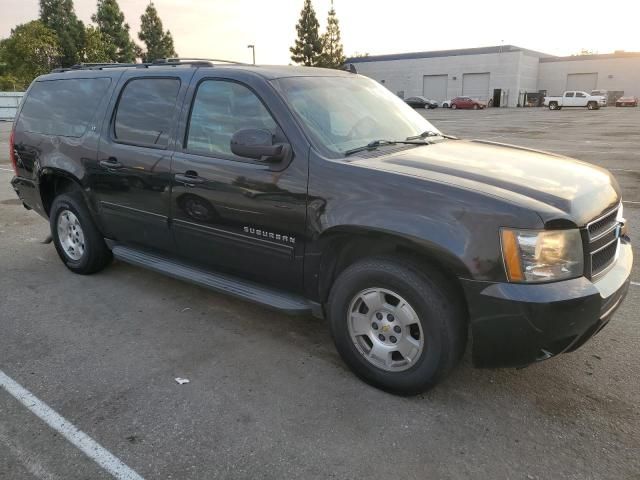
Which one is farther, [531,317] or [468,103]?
[468,103]

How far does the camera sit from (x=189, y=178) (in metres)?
3.72

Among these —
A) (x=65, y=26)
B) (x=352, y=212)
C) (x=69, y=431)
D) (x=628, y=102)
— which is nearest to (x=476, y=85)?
(x=628, y=102)

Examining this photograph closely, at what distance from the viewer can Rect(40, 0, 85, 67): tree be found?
5266 centimetres

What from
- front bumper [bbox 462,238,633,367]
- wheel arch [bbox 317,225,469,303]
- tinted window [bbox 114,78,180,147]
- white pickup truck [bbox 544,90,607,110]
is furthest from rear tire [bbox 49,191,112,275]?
white pickup truck [bbox 544,90,607,110]

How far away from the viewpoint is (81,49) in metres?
54.2

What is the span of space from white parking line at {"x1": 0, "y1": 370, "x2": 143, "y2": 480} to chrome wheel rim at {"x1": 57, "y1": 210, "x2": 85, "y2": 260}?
189 cm

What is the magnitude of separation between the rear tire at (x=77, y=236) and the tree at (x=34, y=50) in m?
51.4

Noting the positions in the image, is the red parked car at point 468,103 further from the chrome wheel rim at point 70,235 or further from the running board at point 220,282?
the running board at point 220,282

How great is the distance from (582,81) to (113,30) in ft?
186

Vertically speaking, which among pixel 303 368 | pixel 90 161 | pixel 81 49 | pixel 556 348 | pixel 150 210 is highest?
pixel 81 49

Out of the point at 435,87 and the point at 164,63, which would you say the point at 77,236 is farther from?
the point at 435,87

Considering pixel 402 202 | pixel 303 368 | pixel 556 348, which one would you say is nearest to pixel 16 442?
pixel 303 368

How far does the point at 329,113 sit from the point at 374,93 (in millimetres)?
763

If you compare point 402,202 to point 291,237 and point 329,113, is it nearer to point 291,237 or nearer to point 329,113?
point 291,237
